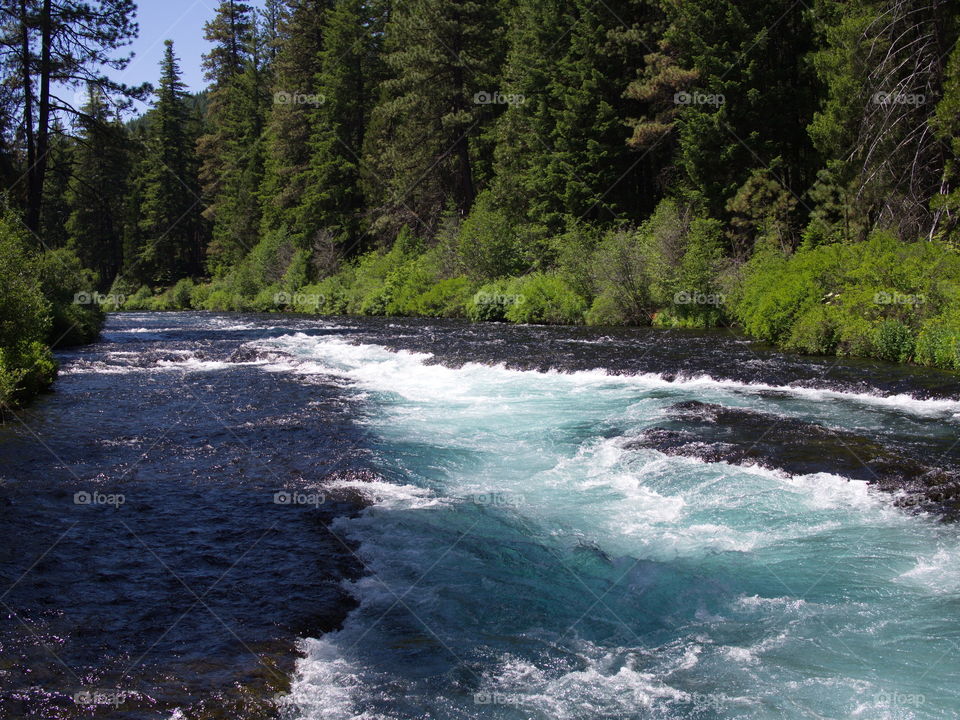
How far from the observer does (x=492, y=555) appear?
23.0 ft

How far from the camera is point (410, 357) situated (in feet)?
64.1

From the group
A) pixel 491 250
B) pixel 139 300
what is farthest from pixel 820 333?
pixel 139 300

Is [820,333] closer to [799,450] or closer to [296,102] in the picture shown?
[799,450]

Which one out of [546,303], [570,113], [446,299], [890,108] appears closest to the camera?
[890,108]

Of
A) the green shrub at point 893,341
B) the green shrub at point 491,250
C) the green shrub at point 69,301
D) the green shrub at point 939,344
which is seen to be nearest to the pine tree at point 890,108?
the green shrub at point 893,341

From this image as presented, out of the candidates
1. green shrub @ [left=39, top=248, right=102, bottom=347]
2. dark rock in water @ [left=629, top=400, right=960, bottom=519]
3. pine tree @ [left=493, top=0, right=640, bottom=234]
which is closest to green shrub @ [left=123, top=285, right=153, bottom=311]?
green shrub @ [left=39, top=248, right=102, bottom=347]

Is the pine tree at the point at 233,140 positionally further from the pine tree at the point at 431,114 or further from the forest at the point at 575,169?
the pine tree at the point at 431,114

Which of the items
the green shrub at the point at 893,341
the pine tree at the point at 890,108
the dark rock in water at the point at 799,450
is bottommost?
the dark rock in water at the point at 799,450

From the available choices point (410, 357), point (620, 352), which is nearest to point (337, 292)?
point (410, 357)

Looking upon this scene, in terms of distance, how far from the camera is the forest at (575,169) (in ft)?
60.0

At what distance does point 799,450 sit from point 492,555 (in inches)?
189

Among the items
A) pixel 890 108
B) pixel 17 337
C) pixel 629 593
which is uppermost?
pixel 890 108

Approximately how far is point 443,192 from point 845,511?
40.9m

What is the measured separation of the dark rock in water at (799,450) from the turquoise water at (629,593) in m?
0.33
